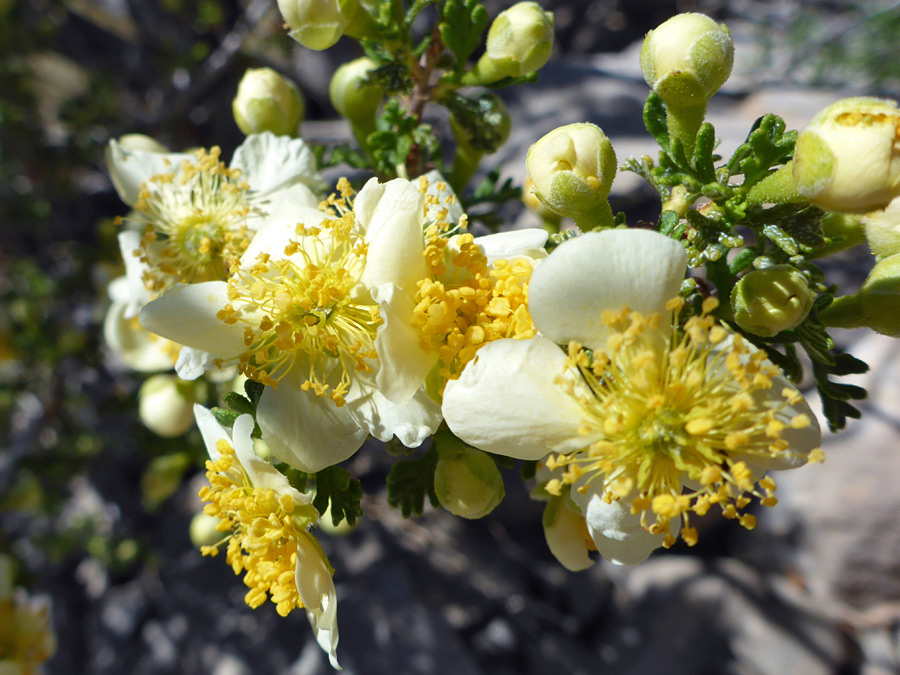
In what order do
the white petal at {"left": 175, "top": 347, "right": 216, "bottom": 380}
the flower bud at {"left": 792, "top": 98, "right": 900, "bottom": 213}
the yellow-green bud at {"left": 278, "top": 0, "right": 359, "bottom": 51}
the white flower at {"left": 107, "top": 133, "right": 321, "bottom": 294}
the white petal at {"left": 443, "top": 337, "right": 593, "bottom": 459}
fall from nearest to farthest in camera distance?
the flower bud at {"left": 792, "top": 98, "right": 900, "bottom": 213}, the white petal at {"left": 443, "top": 337, "right": 593, "bottom": 459}, the white petal at {"left": 175, "top": 347, "right": 216, "bottom": 380}, the yellow-green bud at {"left": 278, "top": 0, "right": 359, "bottom": 51}, the white flower at {"left": 107, "top": 133, "right": 321, "bottom": 294}

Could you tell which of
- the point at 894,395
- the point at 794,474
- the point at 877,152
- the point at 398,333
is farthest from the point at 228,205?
the point at 894,395

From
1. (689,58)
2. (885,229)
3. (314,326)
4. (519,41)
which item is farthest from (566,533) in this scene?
(519,41)

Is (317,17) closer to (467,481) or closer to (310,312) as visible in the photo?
(310,312)

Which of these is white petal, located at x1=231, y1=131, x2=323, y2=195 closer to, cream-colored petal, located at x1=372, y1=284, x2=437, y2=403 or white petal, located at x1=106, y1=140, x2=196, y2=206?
white petal, located at x1=106, y1=140, x2=196, y2=206

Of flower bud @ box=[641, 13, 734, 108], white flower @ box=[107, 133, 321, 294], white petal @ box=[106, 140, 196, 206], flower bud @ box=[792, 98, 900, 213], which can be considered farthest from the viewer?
white petal @ box=[106, 140, 196, 206]

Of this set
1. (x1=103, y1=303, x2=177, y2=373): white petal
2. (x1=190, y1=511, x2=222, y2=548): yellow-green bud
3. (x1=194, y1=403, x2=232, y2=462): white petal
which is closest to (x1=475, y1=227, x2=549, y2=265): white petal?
(x1=194, y1=403, x2=232, y2=462): white petal

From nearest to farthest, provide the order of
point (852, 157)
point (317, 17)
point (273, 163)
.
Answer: point (852, 157), point (317, 17), point (273, 163)

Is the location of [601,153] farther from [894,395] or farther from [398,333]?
[894,395]
